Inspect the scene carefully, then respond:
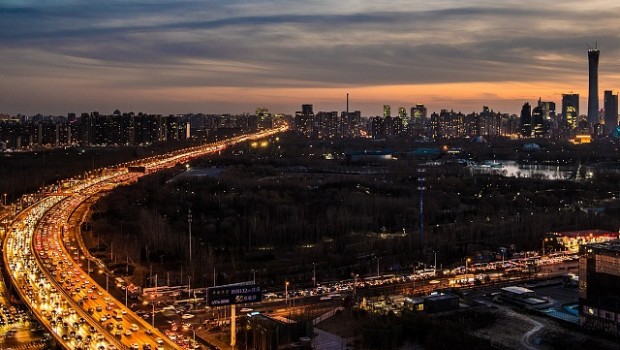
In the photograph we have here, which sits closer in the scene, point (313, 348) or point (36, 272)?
point (313, 348)

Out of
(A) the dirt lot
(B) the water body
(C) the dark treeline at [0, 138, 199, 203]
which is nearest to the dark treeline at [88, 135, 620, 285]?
(B) the water body

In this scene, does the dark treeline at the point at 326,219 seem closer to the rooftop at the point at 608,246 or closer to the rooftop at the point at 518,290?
the rooftop at the point at 518,290

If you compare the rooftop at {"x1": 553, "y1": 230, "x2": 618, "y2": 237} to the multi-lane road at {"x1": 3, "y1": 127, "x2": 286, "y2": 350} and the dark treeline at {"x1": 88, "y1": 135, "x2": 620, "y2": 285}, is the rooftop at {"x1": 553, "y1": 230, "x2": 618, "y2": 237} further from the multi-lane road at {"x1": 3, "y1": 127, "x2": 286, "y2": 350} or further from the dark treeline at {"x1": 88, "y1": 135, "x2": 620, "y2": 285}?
the multi-lane road at {"x1": 3, "y1": 127, "x2": 286, "y2": 350}

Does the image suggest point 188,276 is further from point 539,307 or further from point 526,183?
point 526,183

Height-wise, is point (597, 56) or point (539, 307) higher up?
point (597, 56)

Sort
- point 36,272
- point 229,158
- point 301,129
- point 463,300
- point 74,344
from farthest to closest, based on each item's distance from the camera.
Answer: point 301,129, point 229,158, point 36,272, point 463,300, point 74,344

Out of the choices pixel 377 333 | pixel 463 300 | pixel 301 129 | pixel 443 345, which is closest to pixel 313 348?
pixel 377 333
